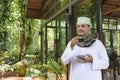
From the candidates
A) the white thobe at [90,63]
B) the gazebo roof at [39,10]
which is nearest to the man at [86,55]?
the white thobe at [90,63]

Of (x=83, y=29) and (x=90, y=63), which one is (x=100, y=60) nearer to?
(x=90, y=63)

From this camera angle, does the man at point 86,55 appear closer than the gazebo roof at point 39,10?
Yes

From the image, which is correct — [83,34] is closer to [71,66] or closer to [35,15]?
[71,66]

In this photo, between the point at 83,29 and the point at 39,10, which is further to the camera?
the point at 39,10

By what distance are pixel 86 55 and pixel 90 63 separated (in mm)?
100

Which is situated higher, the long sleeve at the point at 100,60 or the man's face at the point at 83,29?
the man's face at the point at 83,29

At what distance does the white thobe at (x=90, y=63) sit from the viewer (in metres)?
2.59

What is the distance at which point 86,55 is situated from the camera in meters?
2.60

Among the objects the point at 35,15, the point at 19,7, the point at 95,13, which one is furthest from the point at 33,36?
the point at 95,13

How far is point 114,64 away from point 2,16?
16.5ft

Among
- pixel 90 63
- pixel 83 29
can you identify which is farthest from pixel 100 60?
pixel 83 29

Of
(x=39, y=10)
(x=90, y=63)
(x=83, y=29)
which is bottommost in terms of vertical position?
(x=90, y=63)

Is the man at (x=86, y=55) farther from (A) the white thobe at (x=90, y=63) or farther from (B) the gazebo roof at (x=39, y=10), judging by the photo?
(B) the gazebo roof at (x=39, y=10)

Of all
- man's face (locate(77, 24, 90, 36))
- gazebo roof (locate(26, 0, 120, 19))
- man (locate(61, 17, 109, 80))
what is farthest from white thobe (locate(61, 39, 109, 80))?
gazebo roof (locate(26, 0, 120, 19))
